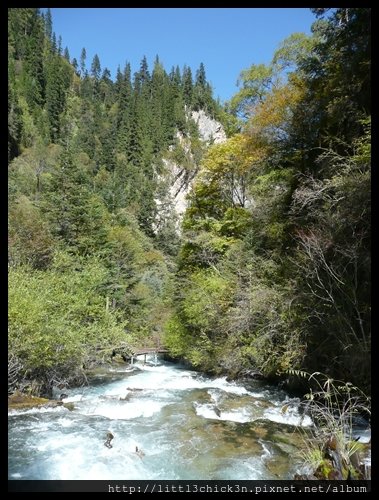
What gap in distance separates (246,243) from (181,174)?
5218 cm

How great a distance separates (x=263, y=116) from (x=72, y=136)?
95.5 feet

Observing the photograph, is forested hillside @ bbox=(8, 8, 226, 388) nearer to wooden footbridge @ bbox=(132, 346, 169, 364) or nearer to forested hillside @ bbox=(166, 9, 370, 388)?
wooden footbridge @ bbox=(132, 346, 169, 364)

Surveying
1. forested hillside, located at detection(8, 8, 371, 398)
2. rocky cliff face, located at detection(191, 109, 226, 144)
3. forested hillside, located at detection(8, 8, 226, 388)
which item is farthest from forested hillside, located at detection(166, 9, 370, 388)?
rocky cliff face, located at detection(191, 109, 226, 144)

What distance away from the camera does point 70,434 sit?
7078 millimetres

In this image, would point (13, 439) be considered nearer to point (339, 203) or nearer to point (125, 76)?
point (339, 203)

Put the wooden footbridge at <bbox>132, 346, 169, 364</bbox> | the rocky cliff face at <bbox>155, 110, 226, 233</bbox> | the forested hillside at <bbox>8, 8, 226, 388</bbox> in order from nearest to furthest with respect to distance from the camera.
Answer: the forested hillside at <bbox>8, 8, 226, 388</bbox> < the wooden footbridge at <bbox>132, 346, 169, 364</bbox> < the rocky cliff face at <bbox>155, 110, 226, 233</bbox>

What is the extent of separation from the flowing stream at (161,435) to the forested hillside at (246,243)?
956 mm

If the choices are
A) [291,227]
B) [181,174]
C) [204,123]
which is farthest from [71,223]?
[204,123]

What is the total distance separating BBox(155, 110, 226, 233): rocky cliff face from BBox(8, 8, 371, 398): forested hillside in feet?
109

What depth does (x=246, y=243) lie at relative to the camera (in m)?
13.2

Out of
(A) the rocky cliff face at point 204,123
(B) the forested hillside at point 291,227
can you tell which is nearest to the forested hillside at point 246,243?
(B) the forested hillside at point 291,227

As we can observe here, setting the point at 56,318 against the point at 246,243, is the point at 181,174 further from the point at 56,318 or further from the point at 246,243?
the point at 56,318

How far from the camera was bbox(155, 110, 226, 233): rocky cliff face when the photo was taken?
185ft
